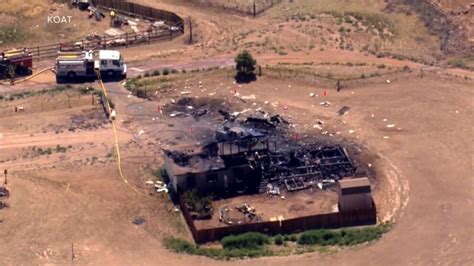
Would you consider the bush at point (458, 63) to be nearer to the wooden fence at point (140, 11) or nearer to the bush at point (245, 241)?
the wooden fence at point (140, 11)

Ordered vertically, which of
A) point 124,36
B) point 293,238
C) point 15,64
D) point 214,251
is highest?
point 124,36

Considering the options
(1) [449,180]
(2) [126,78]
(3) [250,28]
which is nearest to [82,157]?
(2) [126,78]

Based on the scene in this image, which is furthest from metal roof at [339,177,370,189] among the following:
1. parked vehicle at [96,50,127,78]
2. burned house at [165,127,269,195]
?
parked vehicle at [96,50,127,78]

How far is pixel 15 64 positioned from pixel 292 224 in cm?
3290

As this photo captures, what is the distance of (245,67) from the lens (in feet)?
267

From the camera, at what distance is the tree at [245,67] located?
266 ft

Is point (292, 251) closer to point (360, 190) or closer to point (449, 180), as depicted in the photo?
point (360, 190)

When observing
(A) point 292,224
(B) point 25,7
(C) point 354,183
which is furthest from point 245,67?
(B) point 25,7

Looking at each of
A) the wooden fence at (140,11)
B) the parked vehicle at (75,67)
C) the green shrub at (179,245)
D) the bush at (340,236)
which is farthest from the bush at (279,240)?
the wooden fence at (140,11)

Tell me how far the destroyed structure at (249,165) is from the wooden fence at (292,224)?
2.43 meters

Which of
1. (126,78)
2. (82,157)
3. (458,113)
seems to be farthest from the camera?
(126,78)

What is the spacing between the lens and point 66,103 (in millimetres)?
78375

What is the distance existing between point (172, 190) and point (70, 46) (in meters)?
29.9

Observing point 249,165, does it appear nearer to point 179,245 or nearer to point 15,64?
point 179,245
